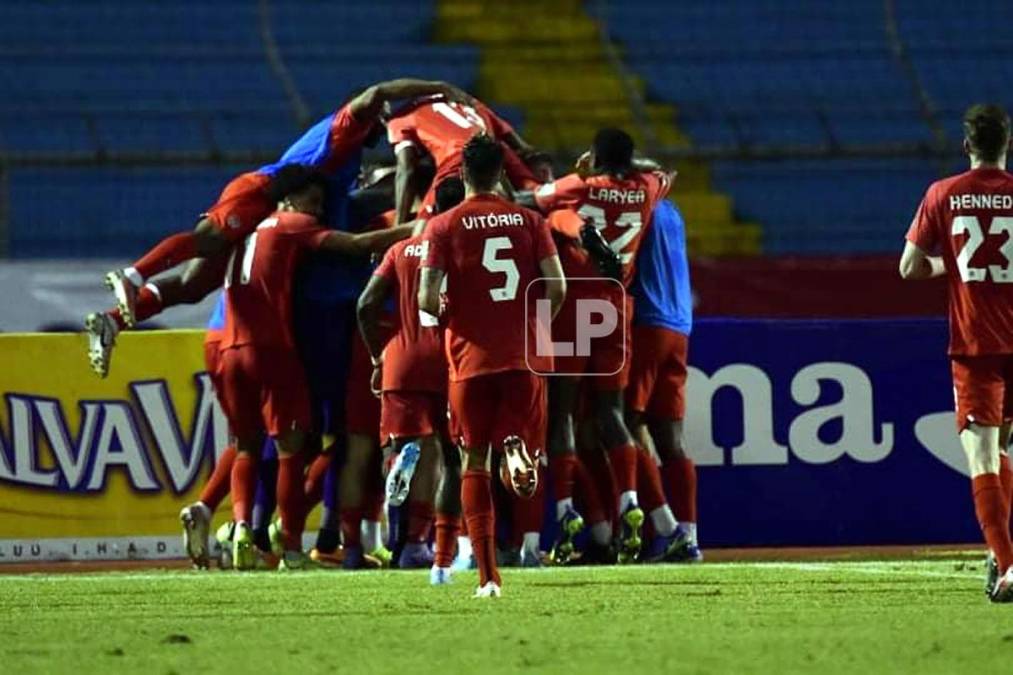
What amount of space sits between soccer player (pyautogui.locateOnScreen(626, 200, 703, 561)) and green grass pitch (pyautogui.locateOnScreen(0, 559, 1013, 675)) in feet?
3.78

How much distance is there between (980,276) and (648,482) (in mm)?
3765

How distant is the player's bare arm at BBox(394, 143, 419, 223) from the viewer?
13781mm

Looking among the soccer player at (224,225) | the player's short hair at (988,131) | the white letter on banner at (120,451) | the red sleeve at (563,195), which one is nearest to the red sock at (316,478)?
the white letter on banner at (120,451)

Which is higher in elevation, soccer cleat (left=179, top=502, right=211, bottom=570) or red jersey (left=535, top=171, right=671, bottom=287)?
red jersey (left=535, top=171, right=671, bottom=287)

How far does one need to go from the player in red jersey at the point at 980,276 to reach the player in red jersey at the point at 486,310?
1.71m

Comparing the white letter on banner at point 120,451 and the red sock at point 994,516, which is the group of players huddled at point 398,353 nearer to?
the white letter on banner at point 120,451

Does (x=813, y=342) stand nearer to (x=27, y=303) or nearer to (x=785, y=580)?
(x=785, y=580)

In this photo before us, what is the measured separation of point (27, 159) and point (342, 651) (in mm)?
12241

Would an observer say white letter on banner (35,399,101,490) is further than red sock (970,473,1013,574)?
Yes

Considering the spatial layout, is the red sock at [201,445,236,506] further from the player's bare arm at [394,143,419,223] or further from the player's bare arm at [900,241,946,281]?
the player's bare arm at [900,241,946,281]

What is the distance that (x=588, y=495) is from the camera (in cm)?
1396

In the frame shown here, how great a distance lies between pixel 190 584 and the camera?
11938mm

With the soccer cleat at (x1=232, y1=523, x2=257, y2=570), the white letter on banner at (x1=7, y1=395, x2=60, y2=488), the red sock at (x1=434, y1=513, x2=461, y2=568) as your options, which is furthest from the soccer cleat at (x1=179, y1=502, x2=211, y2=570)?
the red sock at (x1=434, y1=513, x2=461, y2=568)

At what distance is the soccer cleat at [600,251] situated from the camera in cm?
1310
